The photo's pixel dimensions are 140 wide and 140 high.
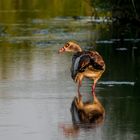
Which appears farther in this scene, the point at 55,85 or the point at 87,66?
the point at 55,85

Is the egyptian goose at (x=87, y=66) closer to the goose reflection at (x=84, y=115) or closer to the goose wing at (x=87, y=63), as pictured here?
the goose wing at (x=87, y=63)

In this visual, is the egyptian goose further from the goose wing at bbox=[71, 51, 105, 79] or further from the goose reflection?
the goose reflection

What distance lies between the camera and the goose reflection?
11469 millimetres

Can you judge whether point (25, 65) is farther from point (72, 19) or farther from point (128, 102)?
point (72, 19)

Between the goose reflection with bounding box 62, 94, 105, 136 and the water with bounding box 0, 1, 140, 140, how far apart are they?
0.26 ft

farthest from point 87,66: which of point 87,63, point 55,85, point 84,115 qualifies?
point 84,115

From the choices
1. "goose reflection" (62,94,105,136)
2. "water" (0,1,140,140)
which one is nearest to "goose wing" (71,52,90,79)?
"water" (0,1,140,140)

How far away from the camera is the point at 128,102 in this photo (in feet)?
44.6

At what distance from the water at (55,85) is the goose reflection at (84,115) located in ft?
0.26

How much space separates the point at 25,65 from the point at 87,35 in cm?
931

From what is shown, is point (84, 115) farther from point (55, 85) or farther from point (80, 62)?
point (55, 85)

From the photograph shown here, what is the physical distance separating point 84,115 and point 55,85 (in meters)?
3.29

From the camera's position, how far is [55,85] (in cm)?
1580

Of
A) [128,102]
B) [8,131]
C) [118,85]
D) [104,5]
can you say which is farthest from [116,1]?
[8,131]
